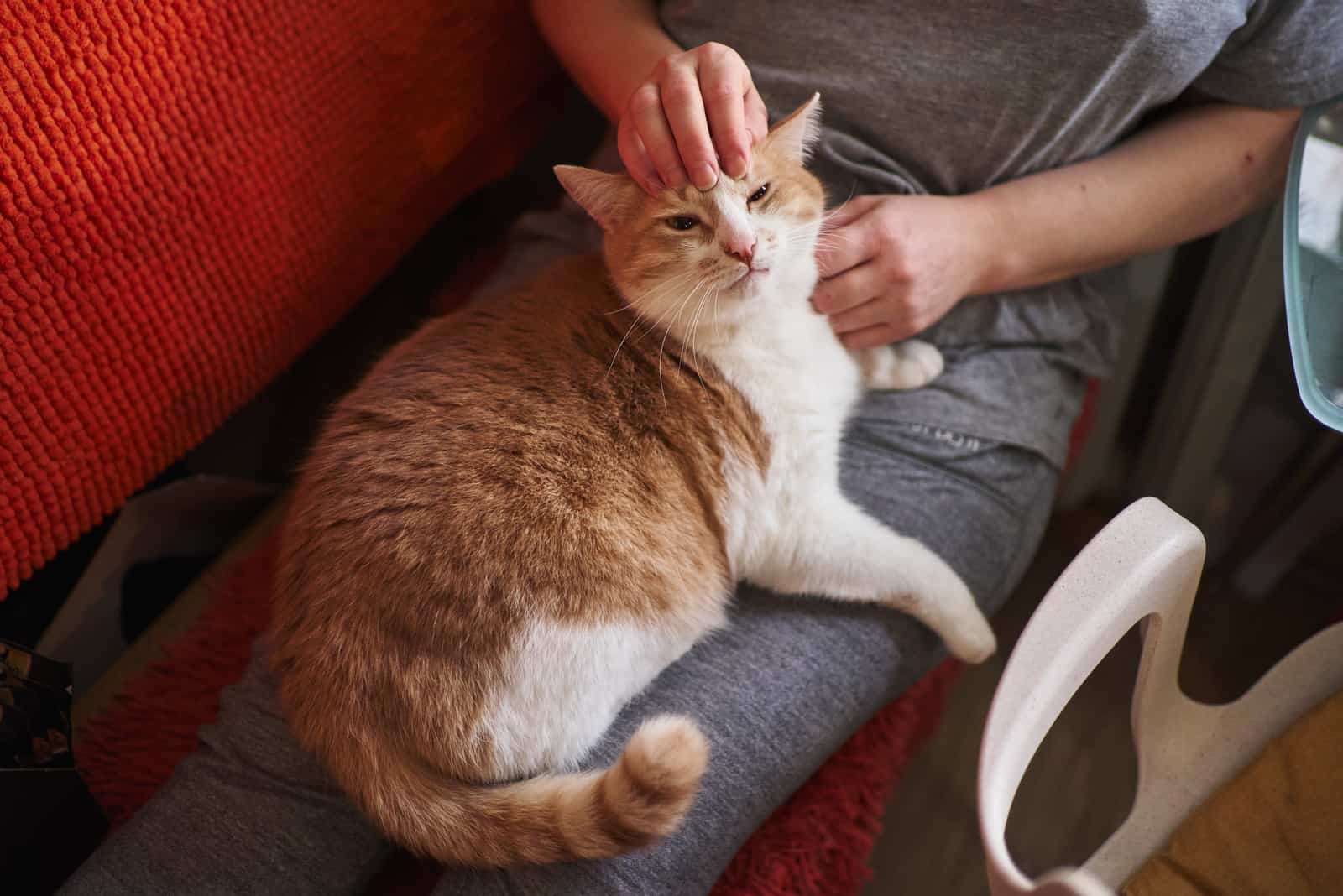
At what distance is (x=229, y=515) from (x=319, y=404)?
0.23m

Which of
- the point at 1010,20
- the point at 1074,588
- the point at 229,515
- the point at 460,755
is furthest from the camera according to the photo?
the point at 229,515

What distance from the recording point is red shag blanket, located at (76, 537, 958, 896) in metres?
1.01

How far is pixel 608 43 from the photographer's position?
3.59 ft

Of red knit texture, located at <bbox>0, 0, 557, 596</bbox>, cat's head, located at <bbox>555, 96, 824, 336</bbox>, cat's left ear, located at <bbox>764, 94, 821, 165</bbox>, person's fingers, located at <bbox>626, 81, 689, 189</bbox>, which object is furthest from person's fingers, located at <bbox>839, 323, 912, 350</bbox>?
red knit texture, located at <bbox>0, 0, 557, 596</bbox>

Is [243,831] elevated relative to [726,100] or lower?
lower

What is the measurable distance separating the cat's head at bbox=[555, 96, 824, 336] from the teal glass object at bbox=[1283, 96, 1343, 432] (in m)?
0.47

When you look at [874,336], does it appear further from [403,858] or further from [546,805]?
[403,858]

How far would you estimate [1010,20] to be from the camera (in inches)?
37.4

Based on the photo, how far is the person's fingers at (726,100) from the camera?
0.84m

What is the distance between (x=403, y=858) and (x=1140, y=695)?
2.58 feet

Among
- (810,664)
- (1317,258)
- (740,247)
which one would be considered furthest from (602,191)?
(1317,258)

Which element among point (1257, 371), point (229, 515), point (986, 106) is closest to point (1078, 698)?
point (1257, 371)

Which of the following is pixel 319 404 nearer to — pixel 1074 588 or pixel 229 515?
pixel 229 515

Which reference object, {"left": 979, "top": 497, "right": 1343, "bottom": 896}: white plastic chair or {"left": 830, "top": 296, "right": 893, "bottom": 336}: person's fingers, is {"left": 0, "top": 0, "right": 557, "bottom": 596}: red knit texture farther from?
{"left": 979, "top": 497, "right": 1343, "bottom": 896}: white plastic chair
